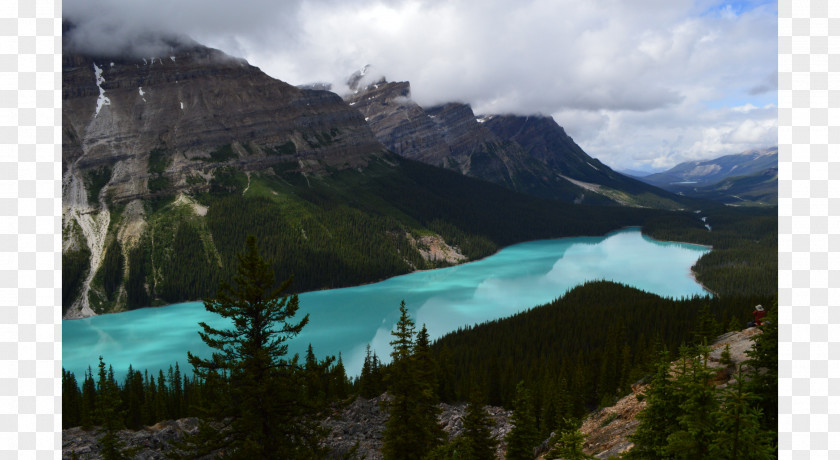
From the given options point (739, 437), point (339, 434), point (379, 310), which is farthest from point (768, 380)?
point (379, 310)

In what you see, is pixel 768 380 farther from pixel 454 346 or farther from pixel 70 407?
pixel 454 346

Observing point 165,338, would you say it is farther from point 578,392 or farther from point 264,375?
point 264,375

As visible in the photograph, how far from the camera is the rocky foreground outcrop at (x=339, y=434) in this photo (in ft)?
108

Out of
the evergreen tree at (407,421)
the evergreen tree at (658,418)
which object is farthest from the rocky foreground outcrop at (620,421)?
the evergreen tree at (407,421)

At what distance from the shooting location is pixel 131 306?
12925cm

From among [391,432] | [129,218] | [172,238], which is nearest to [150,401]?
[391,432]

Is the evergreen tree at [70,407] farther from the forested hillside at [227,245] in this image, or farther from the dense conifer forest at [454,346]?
the forested hillside at [227,245]

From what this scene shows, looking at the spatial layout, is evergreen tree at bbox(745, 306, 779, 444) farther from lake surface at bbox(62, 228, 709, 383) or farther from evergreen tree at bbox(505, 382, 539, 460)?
lake surface at bbox(62, 228, 709, 383)

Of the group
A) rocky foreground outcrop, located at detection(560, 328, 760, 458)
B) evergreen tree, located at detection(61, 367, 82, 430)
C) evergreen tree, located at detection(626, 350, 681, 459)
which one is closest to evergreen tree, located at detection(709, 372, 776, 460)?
evergreen tree, located at detection(626, 350, 681, 459)

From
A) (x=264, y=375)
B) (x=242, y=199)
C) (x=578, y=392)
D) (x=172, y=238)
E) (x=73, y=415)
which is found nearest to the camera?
(x=264, y=375)

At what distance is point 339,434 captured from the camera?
127 feet

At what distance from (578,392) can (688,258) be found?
172 meters

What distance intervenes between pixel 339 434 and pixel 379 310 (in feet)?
272

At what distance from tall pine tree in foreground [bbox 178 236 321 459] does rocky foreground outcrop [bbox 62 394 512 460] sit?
13460mm
